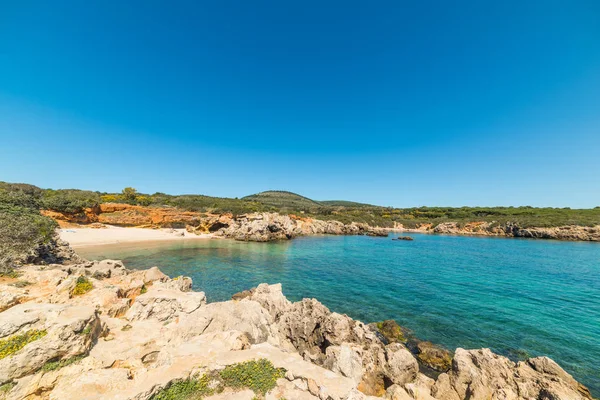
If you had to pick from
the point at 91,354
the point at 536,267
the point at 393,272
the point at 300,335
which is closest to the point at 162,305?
the point at 91,354

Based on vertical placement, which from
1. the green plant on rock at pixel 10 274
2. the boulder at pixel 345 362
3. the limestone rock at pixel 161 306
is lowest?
the boulder at pixel 345 362

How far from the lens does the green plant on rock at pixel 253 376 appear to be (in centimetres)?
578

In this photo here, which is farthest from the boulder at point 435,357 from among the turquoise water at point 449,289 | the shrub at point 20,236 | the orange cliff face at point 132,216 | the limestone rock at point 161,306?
the orange cliff face at point 132,216

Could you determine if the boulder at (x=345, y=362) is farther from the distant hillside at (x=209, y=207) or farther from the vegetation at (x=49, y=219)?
the distant hillside at (x=209, y=207)

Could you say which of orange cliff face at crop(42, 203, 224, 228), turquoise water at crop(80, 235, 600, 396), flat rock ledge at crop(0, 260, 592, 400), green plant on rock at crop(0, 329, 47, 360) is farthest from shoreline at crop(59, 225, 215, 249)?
green plant on rock at crop(0, 329, 47, 360)

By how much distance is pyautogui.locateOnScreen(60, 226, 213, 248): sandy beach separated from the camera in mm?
37859

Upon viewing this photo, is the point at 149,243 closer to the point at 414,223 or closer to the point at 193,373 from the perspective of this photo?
the point at 193,373

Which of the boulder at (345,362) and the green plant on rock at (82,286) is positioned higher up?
the green plant on rock at (82,286)

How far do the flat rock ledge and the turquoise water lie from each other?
4.07 meters

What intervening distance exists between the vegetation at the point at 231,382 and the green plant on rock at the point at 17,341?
3.72 m

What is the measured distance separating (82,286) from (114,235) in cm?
4112

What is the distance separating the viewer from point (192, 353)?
6723 millimetres

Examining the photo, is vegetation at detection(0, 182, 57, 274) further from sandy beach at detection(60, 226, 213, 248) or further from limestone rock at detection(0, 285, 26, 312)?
sandy beach at detection(60, 226, 213, 248)

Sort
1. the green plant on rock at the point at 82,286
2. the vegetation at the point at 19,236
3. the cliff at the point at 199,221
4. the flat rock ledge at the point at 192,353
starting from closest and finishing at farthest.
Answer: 1. the flat rock ledge at the point at 192,353
2. the green plant on rock at the point at 82,286
3. the vegetation at the point at 19,236
4. the cliff at the point at 199,221
